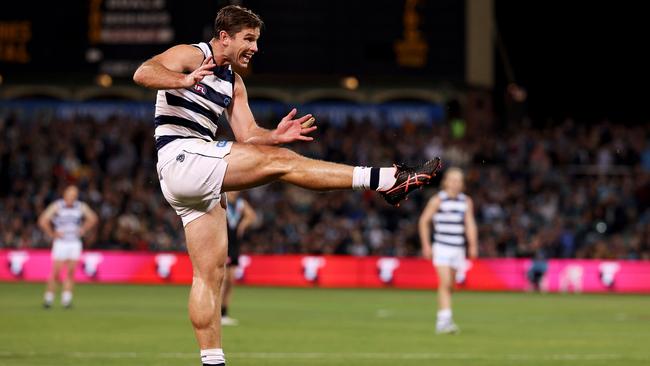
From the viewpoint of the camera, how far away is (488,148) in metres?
34.9

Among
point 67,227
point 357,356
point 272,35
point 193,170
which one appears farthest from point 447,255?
point 272,35

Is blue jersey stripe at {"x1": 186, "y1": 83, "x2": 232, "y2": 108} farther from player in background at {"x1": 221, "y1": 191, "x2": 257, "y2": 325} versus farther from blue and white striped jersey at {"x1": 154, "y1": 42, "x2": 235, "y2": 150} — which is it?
player in background at {"x1": 221, "y1": 191, "x2": 257, "y2": 325}

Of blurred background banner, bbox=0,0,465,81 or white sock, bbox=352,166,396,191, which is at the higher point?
blurred background banner, bbox=0,0,465,81

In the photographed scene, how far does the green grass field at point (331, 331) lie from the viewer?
44.0 feet

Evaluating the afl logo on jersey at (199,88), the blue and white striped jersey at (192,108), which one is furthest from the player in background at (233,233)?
the afl logo on jersey at (199,88)

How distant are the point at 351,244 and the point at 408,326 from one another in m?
14.2

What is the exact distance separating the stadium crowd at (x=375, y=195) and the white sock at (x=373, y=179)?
23840mm

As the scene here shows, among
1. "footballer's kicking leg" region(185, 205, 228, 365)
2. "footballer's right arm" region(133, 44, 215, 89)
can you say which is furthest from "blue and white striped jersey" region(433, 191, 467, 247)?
"footballer's right arm" region(133, 44, 215, 89)

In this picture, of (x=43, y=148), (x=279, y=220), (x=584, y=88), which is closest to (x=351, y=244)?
(x=279, y=220)

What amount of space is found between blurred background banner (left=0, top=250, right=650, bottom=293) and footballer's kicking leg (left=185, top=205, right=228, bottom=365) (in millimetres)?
22159

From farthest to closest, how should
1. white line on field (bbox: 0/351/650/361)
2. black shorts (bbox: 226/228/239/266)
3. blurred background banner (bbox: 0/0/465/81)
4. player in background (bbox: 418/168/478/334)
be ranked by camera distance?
blurred background banner (bbox: 0/0/465/81), black shorts (bbox: 226/228/239/266), player in background (bbox: 418/168/478/334), white line on field (bbox: 0/351/650/361)

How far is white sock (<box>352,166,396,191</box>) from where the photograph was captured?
27.3ft

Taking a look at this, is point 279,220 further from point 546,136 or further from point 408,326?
point 408,326

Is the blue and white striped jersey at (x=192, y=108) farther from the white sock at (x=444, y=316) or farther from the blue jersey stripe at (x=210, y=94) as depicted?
the white sock at (x=444, y=316)
